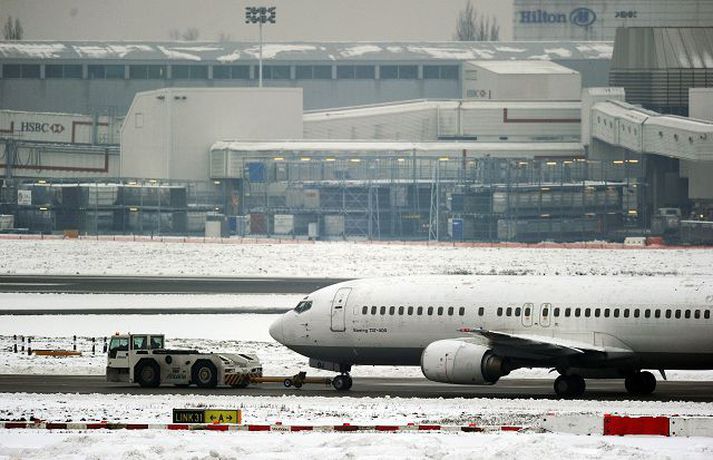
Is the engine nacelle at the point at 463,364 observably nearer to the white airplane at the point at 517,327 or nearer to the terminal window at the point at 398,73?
the white airplane at the point at 517,327

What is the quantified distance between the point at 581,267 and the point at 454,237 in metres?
39.2

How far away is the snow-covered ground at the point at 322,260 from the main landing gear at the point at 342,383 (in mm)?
40704

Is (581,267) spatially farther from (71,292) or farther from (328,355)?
(328,355)

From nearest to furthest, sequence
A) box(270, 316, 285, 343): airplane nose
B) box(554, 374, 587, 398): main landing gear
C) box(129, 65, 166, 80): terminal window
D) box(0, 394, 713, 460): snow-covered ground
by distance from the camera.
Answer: box(0, 394, 713, 460): snow-covered ground, box(554, 374, 587, 398): main landing gear, box(270, 316, 285, 343): airplane nose, box(129, 65, 166, 80): terminal window

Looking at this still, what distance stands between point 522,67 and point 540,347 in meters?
127

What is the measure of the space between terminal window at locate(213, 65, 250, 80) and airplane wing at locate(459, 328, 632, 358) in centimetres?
13892

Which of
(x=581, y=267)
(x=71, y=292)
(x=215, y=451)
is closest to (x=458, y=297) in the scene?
(x=215, y=451)

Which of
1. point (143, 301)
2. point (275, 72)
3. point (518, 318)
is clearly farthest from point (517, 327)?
point (275, 72)

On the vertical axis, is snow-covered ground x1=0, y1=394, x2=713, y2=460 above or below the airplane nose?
below

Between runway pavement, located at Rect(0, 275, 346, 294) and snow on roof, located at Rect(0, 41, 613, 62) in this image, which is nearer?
runway pavement, located at Rect(0, 275, 346, 294)

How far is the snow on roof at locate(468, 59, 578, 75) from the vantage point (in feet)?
533

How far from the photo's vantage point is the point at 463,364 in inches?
1702

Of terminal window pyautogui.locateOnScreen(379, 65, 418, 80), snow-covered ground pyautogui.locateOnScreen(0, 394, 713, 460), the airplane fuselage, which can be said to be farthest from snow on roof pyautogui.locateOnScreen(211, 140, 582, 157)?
snow-covered ground pyautogui.locateOnScreen(0, 394, 713, 460)

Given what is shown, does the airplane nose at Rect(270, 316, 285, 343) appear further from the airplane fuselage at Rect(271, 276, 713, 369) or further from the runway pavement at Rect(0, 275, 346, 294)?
the runway pavement at Rect(0, 275, 346, 294)
